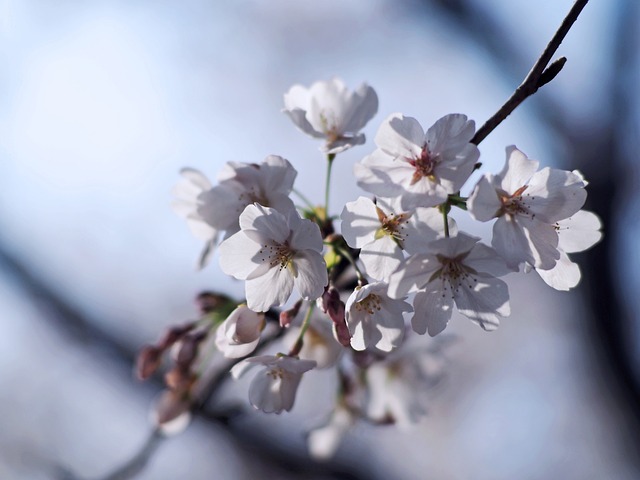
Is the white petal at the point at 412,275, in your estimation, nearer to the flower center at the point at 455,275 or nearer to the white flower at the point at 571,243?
the flower center at the point at 455,275

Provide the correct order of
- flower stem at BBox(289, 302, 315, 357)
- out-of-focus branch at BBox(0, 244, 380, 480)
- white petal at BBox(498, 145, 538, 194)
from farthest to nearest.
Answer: out-of-focus branch at BBox(0, 244, 380, 480)
flower stem at BBox(289, 302, 315, 357)
white petal at BBox(498, 145, 538, 194)

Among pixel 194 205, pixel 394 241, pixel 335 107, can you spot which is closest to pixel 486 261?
pixel 394 241

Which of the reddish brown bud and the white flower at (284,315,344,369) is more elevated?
the reddish brown bud

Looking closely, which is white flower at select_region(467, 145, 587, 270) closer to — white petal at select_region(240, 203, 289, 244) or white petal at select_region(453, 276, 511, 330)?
white petal at select_region(453, 276, 511, 330)

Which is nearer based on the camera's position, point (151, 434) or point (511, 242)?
point (511, 242)

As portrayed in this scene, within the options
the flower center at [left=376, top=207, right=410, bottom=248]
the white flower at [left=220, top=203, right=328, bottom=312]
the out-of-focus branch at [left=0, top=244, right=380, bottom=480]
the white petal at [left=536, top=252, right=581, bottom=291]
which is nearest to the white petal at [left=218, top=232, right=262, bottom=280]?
the white flower at [left=220, top=203, right=328, bottom=312]

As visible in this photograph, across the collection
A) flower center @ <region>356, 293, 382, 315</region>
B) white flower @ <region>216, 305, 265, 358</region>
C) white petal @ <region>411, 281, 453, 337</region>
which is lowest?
white flower @ <region>216, 305, 265, 358</region>

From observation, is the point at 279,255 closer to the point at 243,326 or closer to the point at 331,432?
the point at 243,326
